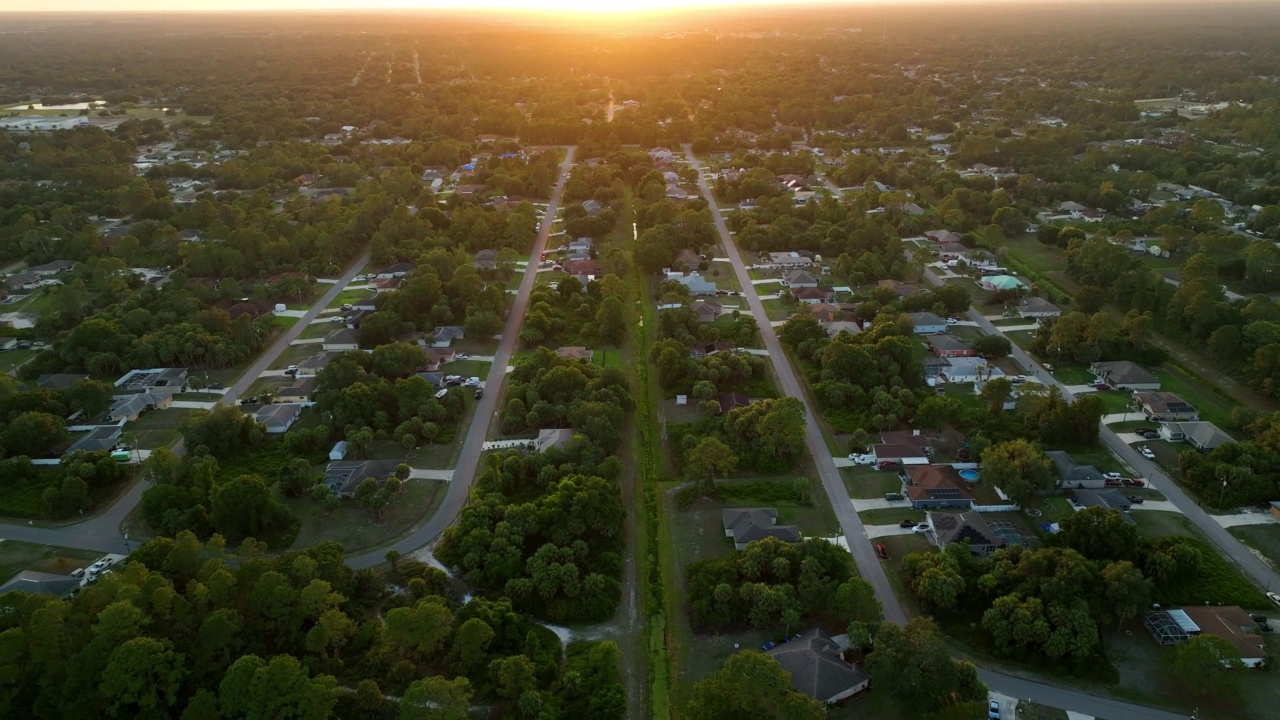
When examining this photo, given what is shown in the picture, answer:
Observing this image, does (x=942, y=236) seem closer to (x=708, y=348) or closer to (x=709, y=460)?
(x=708, y=348)

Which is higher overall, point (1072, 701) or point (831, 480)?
point (831, 480)

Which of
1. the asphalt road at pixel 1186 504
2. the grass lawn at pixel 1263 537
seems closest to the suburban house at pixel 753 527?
the asphalt road at pixel 1186 504

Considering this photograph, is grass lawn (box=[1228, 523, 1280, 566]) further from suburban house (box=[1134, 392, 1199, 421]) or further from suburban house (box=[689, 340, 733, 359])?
suburban house (box=[689, 340, 733, 359])

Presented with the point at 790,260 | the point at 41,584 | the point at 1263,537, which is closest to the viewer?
the point at 41,584

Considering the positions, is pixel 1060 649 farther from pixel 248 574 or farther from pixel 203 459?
pixel 203 459

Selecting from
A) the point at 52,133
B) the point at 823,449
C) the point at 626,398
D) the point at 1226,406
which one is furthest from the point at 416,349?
the point at 52,133

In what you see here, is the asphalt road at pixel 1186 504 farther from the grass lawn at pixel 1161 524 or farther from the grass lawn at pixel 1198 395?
the grass lawn at pixel 1198 395

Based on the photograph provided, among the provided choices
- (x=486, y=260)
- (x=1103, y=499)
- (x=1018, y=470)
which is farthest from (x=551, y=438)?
(x=486, y=260)

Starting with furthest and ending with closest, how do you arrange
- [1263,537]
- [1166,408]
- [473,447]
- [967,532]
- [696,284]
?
[696,284] → [1166,408] → [473,447] → [1263,537] → [967,532]
